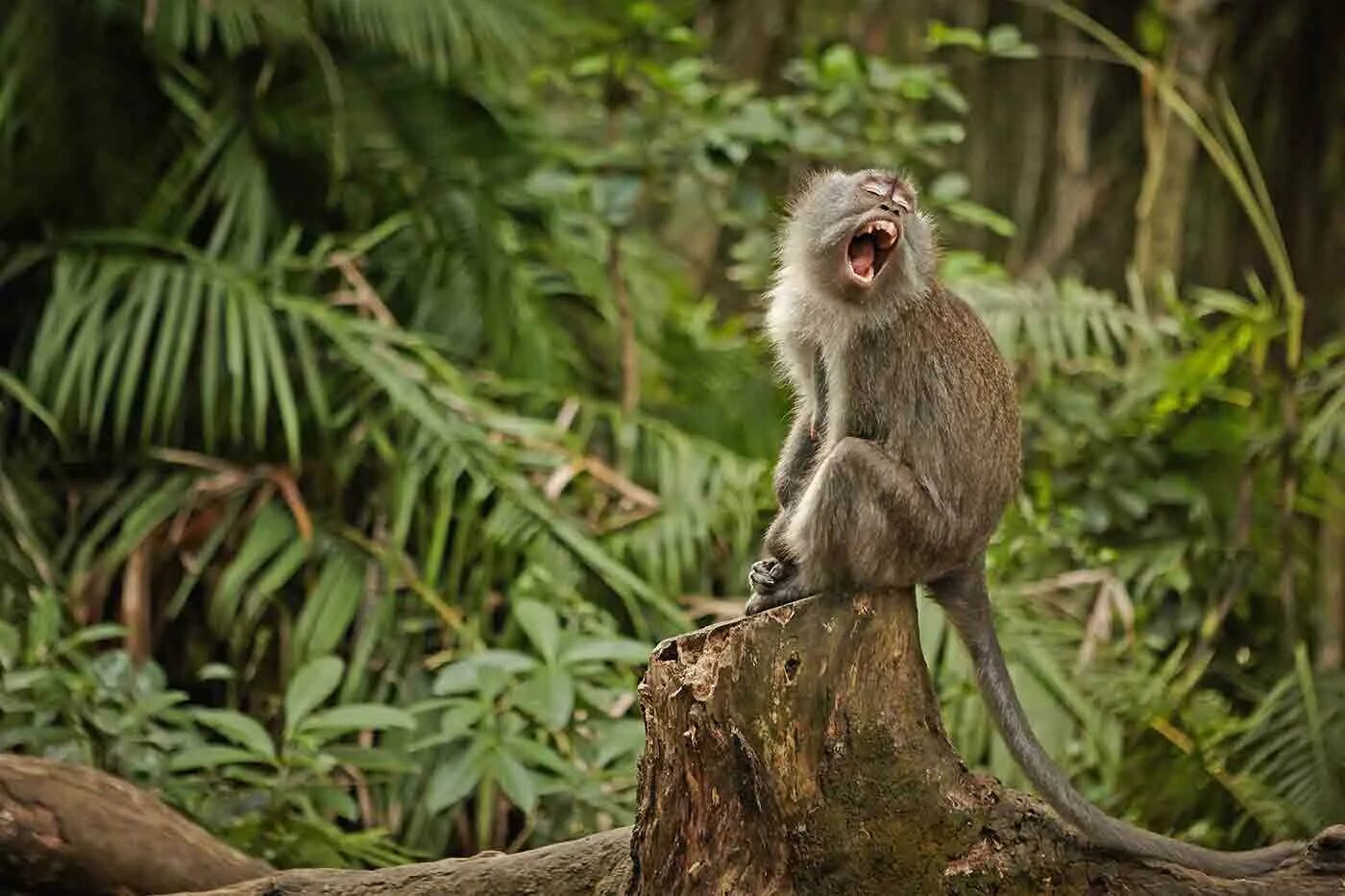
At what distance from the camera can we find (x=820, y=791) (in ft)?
10.4

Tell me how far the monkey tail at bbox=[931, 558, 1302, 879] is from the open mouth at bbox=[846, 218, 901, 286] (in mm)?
671

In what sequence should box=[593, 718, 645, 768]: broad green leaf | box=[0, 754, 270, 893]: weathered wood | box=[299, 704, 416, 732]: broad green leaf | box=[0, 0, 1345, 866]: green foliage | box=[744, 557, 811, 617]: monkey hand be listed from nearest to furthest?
box=[744, 557, 811, 617]: monkey hand
box=[0, 754, 270, 893]: weathered wood
box=[299, 704, 416, 732]: broad green leaf
box=[593, 718, 645, 768]: broad green leaf
box=[0, 0, 1345, 866]: green foliage

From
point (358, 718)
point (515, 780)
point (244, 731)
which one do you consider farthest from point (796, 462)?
point (244, 731)

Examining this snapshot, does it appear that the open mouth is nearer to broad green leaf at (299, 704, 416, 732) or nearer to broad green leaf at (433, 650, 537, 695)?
broad green leaf at (433, 650, 537, 695)

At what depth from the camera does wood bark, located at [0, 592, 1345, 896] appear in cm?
313

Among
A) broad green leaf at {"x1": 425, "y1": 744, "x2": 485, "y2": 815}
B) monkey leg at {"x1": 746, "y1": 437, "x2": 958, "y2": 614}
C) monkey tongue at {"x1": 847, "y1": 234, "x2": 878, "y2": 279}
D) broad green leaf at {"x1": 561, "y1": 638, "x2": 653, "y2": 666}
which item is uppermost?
monkey tongue at {"x1": 847, "y1": 234, "x2": 878, "y2": 279}

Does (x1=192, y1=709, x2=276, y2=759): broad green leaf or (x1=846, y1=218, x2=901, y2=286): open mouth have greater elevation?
(x1=846, y1=218, x2=901, y2=286): open mouth

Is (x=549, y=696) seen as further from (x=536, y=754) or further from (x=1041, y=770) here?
(x=1041, y=770)

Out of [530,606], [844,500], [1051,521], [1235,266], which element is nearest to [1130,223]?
[1235,266]

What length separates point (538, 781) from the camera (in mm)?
4609

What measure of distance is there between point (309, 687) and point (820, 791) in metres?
1.76

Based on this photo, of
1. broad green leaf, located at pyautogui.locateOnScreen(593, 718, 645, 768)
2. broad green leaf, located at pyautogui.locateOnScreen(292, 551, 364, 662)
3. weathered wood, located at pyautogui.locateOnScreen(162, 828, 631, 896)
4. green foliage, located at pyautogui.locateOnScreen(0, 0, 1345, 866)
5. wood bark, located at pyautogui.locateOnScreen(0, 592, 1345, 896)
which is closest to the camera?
wood bark, located at pyautogui.locateOnScreen(0, 592, 1345, 896)

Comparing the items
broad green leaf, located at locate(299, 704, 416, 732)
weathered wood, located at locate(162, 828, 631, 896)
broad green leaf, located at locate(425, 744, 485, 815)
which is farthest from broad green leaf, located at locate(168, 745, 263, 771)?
weathered wood, located at locate(162, 828, 631, 896)

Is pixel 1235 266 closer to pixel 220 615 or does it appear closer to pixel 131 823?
pixel 220 615
